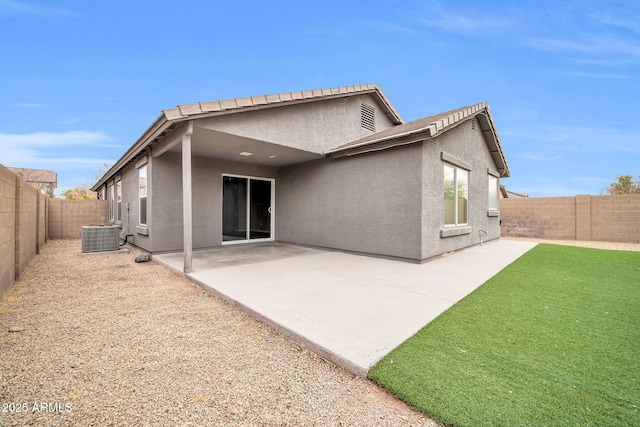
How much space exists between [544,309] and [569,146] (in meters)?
30.2

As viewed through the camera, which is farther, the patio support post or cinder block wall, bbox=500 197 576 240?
cinder block wall, bbox=500 197 576 240

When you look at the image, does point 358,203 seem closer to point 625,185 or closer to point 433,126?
point 433,126

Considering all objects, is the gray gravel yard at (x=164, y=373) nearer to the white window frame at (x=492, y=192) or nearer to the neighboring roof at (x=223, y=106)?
the neighboring roof at (x=223, y=106)

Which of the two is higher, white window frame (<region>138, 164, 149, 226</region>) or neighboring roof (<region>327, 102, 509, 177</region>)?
neighboring roof (<region>327, 102, 509, 177</region>)

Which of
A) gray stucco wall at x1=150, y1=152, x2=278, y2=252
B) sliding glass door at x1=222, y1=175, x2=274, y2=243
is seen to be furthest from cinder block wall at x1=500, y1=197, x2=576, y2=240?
gray stucco wall at x1=150, y1=152, x2=278, y2=252

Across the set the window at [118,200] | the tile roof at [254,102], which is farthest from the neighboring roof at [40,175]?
the tile roof at [254,102]

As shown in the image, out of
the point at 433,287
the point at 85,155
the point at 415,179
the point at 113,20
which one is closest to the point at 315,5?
the point at 113,20

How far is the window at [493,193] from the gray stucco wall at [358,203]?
6820 mm

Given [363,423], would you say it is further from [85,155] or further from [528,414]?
[85,155]

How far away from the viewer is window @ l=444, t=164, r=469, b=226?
7902 millimetres

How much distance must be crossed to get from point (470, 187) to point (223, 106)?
26.7 feet

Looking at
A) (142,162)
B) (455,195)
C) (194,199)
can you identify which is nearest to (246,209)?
(194,199)

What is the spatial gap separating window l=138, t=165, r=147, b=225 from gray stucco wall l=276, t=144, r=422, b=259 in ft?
14.5

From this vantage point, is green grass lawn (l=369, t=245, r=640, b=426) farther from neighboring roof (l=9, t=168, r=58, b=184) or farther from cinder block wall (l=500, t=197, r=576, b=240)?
neighboring roof (l=9, t=168, r=58, b=184)
